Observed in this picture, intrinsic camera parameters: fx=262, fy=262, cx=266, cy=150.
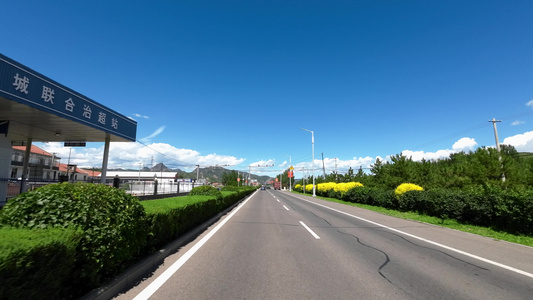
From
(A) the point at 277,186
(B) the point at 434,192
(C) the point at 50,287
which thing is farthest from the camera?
(A) the point at 277,186

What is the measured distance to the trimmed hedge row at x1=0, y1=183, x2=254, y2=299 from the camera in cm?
256

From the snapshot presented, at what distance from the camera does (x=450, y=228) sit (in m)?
11.4

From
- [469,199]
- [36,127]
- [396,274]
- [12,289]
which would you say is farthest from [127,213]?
[36,127]

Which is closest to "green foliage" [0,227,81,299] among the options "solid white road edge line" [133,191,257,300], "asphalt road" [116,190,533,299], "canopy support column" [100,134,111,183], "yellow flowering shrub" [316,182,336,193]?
Answer: "solid white road edge line" [133,191,257,300]

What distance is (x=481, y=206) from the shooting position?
11.5 meters

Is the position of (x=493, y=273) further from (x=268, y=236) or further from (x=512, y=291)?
(x=268, y=236)

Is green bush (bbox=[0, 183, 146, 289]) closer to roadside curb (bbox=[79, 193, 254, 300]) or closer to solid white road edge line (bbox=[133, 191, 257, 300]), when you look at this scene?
roadside curb (bbox=[79, 193, 254, 300])

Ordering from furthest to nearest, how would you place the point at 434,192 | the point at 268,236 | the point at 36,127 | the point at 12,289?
1. the point at 36,127
2. the point at 434,192
3. the point at 268,236
4. the point at 12,289

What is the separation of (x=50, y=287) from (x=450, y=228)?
13.5 m

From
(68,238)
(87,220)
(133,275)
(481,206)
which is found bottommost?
(133,275)

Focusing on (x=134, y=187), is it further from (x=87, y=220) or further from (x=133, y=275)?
(x=87, y=220)

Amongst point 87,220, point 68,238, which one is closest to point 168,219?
point 87,220

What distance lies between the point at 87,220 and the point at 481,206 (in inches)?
565

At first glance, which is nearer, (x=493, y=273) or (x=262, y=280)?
(x=262, y=280)
